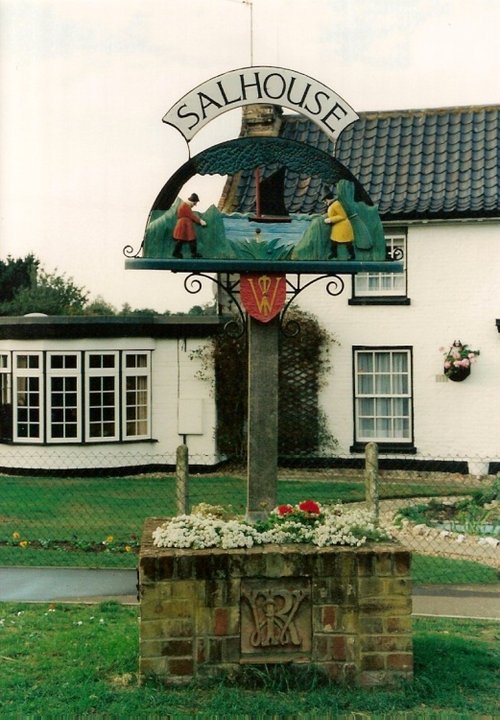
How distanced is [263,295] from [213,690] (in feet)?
9.57

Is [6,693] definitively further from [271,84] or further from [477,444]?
[477,444]

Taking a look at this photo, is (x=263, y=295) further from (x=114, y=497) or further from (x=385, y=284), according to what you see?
(x=385, y=284)

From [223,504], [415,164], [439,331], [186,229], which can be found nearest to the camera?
[186,229]

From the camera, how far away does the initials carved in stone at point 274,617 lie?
604 centimetres

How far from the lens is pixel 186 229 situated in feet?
24.1

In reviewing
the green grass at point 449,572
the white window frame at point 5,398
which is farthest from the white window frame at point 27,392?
the green grass at point 449,572

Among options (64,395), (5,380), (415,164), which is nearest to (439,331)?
(415,164)

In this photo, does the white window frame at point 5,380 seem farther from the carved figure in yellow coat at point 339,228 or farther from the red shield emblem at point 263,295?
the carved figure in yellow coat at point 339,228

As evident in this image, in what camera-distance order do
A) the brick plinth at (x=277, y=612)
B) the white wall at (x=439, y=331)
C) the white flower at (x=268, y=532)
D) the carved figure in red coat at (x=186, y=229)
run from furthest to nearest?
the white wall at (x=439, y=331)
the carved figure in red coat at (x=186, y=229)
the white flower at (x=268, y=532)
the brick plinth at (x=277, y=612)

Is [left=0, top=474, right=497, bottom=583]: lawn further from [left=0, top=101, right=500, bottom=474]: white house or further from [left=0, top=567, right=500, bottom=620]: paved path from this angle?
→ [left=0, top=101, right=500, bottom=474]: white house

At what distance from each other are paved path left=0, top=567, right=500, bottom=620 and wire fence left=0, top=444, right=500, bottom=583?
0.42 metres

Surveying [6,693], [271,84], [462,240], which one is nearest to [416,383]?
[462,240]

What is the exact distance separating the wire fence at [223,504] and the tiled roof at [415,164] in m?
5.56

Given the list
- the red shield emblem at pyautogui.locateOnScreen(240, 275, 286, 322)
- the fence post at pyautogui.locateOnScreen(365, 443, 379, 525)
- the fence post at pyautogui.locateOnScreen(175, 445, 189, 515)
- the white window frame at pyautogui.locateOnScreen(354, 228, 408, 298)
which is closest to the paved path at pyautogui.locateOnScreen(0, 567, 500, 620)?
the fence post at pyautogui.locateOnScreen(175, 445, 189, 515)
